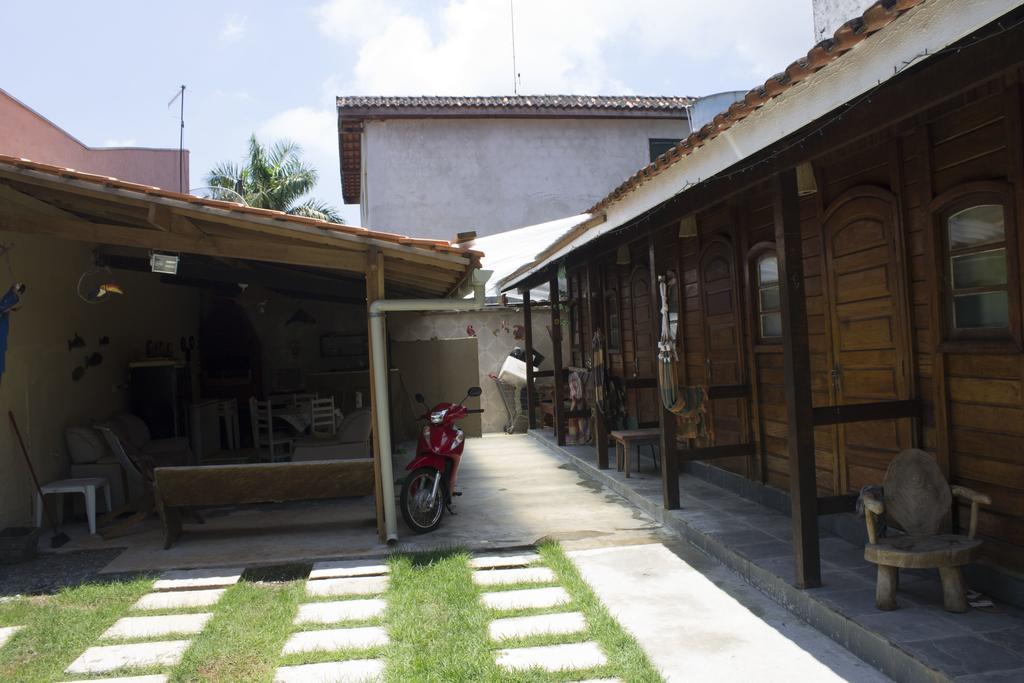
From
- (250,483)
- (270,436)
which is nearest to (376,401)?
(250,483)

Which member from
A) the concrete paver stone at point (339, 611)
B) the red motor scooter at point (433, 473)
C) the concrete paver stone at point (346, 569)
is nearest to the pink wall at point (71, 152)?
the red motor scooter at point (433, 473)

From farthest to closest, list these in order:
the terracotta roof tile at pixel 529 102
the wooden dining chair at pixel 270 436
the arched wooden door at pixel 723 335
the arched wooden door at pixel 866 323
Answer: the terracotta roof tile at pixel 529 102 < the wooden dining chair at pixel 270 436 < the arched wooden door at pixel 723 335 < the arched wooden door at pixel 866 323

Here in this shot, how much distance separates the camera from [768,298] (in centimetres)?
651

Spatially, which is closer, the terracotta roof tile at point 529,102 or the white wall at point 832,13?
the white wall at point 832,13

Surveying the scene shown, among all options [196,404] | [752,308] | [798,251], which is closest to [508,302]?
[196,404]

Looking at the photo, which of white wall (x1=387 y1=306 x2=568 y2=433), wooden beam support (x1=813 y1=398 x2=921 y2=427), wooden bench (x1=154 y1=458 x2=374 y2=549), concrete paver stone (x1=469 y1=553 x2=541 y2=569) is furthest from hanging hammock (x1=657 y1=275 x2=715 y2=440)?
white wall (x1=387 y1=306 x2=568 y2=433)

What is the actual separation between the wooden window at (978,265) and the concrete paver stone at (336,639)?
364 cm

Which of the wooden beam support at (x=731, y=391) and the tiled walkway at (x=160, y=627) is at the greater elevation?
the wooden beam support at (x=731, y=391)

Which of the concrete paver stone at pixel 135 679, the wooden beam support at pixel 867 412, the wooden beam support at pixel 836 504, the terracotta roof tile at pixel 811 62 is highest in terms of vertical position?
the terracotta roof tile at pixel 811 62

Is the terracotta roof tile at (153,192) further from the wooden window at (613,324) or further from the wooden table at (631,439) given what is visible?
the wooden window at (613,324)

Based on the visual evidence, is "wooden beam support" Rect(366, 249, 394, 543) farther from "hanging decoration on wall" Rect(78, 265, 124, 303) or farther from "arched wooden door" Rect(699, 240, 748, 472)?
"hanging decoration on wall" Rect(78, 265, 124, 303)

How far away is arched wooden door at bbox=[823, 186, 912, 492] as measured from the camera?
4789 mm

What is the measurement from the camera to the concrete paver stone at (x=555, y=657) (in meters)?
3.69

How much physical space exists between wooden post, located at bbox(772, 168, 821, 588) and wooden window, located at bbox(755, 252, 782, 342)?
211cm
